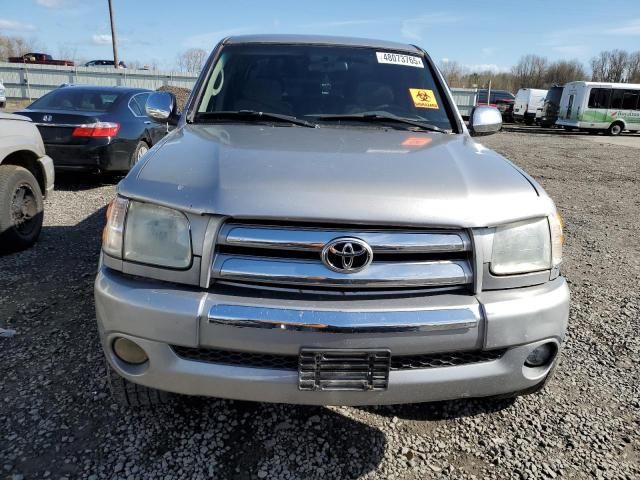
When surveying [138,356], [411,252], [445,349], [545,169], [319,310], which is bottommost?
[545,169]

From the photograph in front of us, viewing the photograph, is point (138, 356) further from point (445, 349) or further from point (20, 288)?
point (20, 288)

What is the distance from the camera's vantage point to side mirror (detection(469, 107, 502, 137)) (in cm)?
328

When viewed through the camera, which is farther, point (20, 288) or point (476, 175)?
Result: point (20, 288)

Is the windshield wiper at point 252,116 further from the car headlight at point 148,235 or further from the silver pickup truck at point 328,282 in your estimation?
the car headlight at point 148,235

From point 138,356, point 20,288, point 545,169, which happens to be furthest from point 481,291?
point 545,169

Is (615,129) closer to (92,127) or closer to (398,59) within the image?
(92,127)

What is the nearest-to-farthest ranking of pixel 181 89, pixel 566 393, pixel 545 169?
1. pixel 566 393
2. pixel 545 169
3. pixel 181 89

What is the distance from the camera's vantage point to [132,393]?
2.11 m

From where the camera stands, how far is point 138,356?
1841 millimetres

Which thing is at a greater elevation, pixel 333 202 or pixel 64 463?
pixel 333 202

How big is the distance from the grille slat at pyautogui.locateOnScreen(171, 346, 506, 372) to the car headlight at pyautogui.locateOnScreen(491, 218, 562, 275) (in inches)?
13.7

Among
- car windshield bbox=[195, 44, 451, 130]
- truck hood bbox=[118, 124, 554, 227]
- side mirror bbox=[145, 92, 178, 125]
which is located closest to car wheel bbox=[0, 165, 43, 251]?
side mirror bbox=[145, 92, 178, 125]

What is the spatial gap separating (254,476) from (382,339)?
2.77 ft

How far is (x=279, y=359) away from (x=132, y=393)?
80 centimetres
